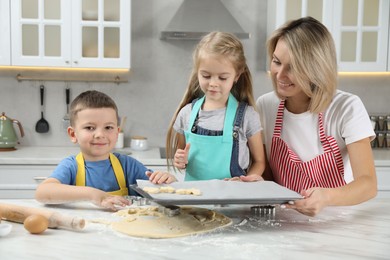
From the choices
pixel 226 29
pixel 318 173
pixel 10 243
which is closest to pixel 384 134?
pixel 226 29

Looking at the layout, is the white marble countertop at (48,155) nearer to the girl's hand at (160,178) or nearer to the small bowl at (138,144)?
the small bowl at (138,144)

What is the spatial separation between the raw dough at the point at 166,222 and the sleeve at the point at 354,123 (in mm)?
585

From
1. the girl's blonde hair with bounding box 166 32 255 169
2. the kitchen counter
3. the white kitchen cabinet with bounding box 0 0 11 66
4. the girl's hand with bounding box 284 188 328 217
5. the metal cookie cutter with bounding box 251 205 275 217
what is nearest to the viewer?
the kitchen counter

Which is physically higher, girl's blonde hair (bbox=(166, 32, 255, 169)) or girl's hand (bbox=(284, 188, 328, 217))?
girl's blonde hair (bbox=(166, 32, 255, 169))

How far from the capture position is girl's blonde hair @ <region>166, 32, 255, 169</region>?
6.28 ft

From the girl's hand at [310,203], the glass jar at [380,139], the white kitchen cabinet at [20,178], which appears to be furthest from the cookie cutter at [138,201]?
the glass jar at [380,139]

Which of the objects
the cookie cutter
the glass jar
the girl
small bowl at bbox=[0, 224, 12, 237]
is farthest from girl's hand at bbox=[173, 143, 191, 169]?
the glass jar

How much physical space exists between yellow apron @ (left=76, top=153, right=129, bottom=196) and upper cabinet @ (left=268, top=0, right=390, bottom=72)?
198 cm

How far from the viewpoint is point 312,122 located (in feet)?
6.33

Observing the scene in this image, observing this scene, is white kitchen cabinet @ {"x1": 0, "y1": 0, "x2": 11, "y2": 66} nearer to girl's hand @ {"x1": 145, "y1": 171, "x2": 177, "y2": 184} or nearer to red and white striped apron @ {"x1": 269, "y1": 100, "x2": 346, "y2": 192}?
red and white striped apron @ {"x1": 269, "y1": 100, "x2": 346, "y2": 192}

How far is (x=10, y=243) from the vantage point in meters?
1.21

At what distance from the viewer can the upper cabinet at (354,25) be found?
3.46 metres

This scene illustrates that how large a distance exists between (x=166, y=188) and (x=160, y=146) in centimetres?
244

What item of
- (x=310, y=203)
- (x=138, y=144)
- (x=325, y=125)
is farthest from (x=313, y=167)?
(x=138, y=144)
